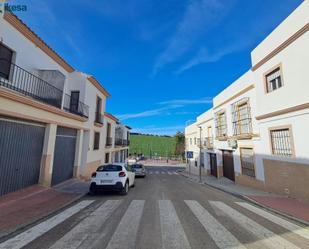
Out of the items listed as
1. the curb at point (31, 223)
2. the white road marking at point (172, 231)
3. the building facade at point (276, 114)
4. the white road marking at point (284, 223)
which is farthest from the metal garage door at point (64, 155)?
the building facade at point (276, 114)

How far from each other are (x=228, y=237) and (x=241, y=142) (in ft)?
34.7

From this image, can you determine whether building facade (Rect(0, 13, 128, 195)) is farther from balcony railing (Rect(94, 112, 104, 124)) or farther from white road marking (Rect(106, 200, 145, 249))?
white road marking (Rect(106, 200, 145, 249))

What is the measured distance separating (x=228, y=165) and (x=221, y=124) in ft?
12.9

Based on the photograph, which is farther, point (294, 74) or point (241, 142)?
point (241, 142)

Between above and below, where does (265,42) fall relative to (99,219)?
above

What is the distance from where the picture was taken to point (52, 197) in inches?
308

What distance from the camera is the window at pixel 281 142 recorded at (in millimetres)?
9086

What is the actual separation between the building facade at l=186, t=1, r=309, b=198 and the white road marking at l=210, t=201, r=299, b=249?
4.47 meters

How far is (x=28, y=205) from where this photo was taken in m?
6.48

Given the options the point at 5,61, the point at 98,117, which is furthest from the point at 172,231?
the point at 98,117

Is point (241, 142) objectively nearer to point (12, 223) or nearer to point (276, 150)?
point (276, 150)

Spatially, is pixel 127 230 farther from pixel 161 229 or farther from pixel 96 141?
pixel 96 141

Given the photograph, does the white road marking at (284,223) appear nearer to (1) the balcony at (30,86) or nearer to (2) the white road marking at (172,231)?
(2) the white road marking at (172,231)

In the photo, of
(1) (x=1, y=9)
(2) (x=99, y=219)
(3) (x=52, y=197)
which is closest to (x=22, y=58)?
(1) (x=1, y=9)
